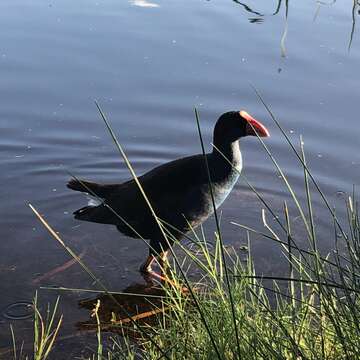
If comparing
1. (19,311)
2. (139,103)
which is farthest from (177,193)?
(139,103)

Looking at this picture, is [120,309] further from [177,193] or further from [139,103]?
[139,103]

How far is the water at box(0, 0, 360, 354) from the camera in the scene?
495 centimetres

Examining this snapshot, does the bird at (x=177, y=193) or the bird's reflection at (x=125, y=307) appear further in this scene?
the bird at (x=177, y=193)

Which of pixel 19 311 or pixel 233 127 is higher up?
pixel 233 127

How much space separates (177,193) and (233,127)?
537 mm

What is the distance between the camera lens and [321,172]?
583 cm

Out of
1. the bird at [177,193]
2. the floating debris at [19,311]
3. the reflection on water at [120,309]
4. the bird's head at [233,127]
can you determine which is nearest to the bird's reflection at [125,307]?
the reflection on water at [120,309]

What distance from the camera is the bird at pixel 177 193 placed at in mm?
4504

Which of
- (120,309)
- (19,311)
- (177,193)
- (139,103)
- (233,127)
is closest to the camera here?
(19,311)

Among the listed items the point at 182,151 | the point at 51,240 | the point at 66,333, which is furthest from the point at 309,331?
the point at 182,151

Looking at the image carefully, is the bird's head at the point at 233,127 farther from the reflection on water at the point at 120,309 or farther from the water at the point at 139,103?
the reflection on water at the point at 120,309

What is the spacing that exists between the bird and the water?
26 centimetres

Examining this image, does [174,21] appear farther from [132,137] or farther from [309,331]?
[309,331]

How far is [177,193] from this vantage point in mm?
4566
